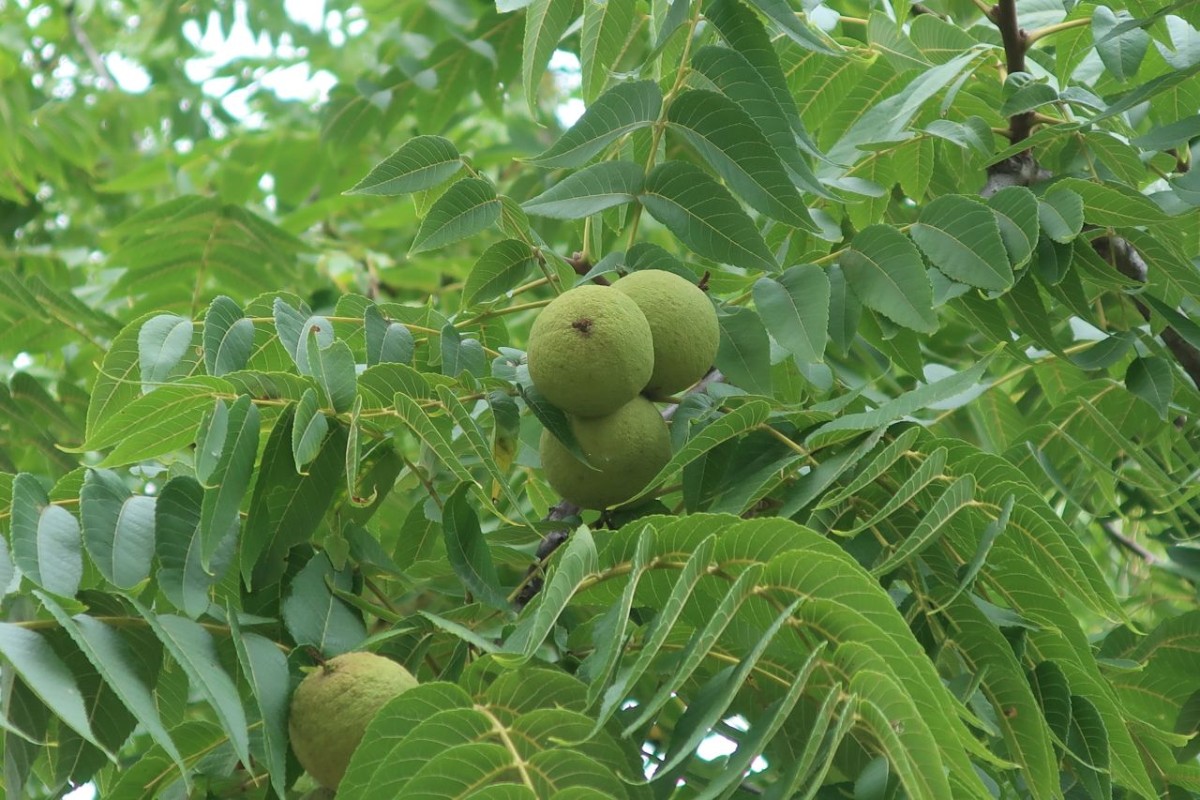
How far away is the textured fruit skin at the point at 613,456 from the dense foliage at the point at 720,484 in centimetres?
6

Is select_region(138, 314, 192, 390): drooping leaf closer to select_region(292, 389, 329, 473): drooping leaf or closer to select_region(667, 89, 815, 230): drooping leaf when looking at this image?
select_region(292, 389, 329, 473): drooping leaf

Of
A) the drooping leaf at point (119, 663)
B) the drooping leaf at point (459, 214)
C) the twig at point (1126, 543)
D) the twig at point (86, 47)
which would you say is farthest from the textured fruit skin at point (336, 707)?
the twig at point (86, 47)

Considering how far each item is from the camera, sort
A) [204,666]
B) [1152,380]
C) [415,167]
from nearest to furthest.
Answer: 1. [204,666]
2. [415,167]
3. [1152,380]

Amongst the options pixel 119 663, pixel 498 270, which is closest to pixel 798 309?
pixel 498 270

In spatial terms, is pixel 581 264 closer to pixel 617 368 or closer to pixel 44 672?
pixel 617 368

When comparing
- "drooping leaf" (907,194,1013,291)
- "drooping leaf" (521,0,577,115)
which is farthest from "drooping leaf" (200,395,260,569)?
"drooping leaf" (907,194,1013,291)

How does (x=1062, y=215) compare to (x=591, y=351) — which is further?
(x=1062, y=215)

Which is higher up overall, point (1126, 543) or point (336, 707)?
point (336, 707)

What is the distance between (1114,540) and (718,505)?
6.86 ft

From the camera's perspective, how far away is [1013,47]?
2.41 m

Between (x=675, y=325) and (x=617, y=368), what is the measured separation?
146 millimetres

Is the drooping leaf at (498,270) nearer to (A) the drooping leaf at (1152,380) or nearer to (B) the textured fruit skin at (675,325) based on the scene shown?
(B) the textured fruit skin at (675,325)

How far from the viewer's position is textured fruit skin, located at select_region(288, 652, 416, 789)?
1558mm

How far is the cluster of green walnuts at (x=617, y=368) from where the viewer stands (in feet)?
5.92
